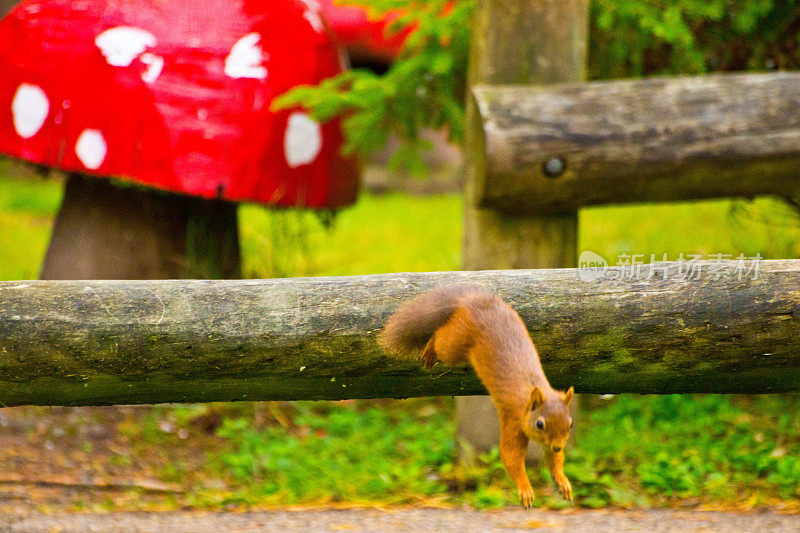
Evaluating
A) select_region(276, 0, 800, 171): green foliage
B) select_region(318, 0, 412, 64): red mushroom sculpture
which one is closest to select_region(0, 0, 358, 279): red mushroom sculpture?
select_region(276, 0, 800, 171): green foliage

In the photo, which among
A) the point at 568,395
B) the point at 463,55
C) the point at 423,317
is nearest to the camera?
the point at 568,395

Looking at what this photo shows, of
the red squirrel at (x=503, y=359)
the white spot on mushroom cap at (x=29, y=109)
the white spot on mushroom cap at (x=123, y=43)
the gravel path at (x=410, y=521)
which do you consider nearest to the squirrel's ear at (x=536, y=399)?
the red squirrel at (x=503, y=359)

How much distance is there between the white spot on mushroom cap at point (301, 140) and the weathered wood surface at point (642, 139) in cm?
96

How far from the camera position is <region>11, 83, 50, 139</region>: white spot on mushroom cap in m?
3.17

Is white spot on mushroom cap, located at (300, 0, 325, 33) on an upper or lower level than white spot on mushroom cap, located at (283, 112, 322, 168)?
upper

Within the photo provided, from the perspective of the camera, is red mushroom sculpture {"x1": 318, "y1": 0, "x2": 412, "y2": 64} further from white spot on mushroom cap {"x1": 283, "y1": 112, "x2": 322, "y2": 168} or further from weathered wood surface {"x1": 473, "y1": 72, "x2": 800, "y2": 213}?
weathered wood surface {"x1": 473, "y1": 72, "x2": 800, "y2": 213}


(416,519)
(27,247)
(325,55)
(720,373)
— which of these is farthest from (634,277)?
(27,247)

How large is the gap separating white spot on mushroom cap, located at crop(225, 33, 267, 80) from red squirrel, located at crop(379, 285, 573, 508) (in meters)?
2.15

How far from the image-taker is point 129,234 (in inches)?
144

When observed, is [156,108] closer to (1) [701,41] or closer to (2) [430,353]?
(2) [430,353]

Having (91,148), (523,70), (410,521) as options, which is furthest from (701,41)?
(91,148)

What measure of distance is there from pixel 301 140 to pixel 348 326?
6.25 feet

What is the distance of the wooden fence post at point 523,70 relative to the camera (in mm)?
2998

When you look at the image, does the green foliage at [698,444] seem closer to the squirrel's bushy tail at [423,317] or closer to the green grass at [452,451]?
the green grass at [452,451]
